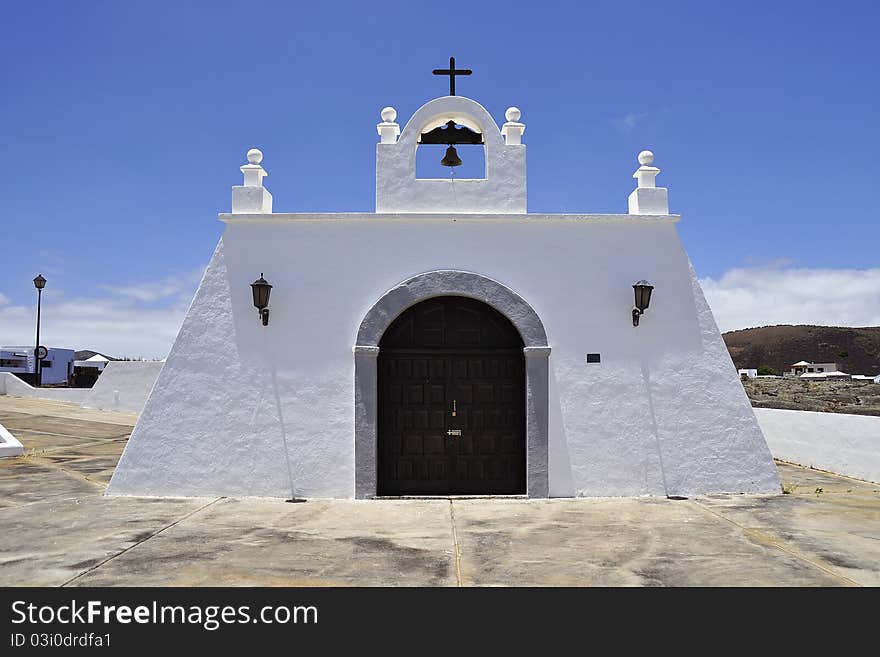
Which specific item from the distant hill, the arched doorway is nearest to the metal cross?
the arched doorway

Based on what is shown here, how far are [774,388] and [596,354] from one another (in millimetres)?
15755

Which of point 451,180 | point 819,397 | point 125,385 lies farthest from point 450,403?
point 125,385

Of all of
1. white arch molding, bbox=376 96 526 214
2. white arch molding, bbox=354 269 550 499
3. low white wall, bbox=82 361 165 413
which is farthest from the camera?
low white wall, bbox=82 361 165 413

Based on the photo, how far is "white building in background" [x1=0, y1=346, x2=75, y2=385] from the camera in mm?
52625

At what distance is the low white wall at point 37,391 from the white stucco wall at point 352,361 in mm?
18728

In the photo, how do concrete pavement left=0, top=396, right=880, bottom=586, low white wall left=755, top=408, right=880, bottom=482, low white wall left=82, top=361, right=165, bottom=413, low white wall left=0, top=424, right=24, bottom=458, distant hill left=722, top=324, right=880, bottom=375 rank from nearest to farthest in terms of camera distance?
1. concrete pavement left=0, top=396, right=880, bottom=586
2. low white wall left=755, top=408, right=880, bottom=482
3. low white wall left=0, top=424, right=24, bottom=458
4. low white wall left=82, top=361, right=165, bottom=413
5. distant hill left=722, top=324, right=880, bottom=375

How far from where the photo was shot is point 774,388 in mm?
20891

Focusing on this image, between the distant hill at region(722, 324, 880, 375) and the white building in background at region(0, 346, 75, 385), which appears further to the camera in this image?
the distant hill at region(722, 324, 880, 375)

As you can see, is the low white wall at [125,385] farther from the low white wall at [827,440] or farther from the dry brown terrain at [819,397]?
the dry brown terrain at [819,397]

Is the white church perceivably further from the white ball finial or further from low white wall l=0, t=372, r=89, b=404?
low white wall l=0, t=372, r=89, b=404

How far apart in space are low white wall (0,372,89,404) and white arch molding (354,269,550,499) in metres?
20.1

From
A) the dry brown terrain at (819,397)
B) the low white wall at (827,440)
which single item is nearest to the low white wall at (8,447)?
the low white wall at (827,440)

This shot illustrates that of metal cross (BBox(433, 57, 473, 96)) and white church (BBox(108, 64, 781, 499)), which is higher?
metal cross (BBox(433, 57, 473, 96))
